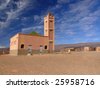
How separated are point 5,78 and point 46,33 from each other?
1.53 m

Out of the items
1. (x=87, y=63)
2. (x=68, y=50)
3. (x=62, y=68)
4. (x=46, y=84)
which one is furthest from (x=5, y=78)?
(x=68, y=50)

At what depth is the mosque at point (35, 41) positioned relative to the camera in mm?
4793

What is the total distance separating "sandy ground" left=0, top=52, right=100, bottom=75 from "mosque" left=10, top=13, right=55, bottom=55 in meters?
0.16

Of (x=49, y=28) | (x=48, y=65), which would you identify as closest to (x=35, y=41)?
(x=49, y=28)

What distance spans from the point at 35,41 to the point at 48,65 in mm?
787

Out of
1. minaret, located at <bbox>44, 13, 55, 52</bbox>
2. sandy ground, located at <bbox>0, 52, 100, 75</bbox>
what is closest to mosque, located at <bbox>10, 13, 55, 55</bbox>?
minaret, located at <bbox>44, 13, 55, 52</bbox>

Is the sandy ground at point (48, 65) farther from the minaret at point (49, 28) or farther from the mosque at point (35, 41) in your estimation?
the minaret at point (49, 28)

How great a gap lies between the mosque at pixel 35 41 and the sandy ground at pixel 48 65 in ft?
0.54

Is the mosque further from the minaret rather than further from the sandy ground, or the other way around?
the sandy ground

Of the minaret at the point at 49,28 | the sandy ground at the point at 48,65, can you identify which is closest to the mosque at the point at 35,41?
the minaret at the point at 49,28

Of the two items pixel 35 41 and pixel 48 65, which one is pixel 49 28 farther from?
pixel 48 65

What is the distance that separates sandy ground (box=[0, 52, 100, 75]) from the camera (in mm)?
4188

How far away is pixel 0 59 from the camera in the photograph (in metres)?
4.99

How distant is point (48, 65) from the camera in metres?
4.59
